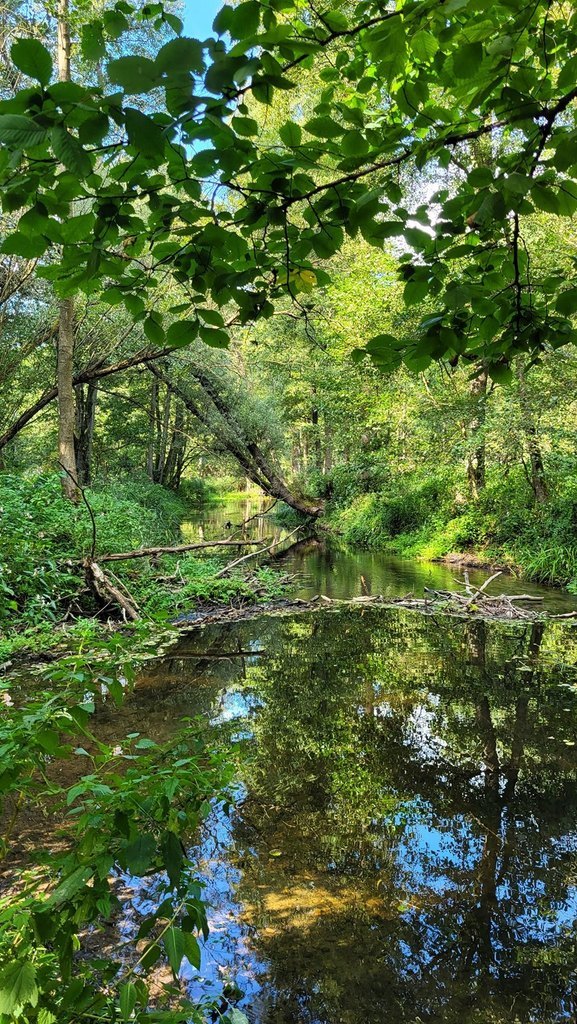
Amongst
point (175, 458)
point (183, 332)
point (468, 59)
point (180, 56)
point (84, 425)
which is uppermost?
point (84, 425)

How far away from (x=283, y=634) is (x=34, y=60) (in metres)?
8.51

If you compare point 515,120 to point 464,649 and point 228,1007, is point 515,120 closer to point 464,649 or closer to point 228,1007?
point 228,1007

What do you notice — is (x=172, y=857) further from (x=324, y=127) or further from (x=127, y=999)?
(x=324, y=127)

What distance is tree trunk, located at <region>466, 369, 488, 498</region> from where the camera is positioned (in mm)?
14250

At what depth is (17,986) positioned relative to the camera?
1.29 metres

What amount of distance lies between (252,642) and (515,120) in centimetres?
785

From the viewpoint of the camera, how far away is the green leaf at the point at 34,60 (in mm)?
1036

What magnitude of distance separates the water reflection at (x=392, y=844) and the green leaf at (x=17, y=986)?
168cm

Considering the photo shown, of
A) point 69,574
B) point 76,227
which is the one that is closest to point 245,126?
point 76,227

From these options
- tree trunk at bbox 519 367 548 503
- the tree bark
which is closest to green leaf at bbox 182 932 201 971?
the tree bark

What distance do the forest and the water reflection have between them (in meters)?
0.02

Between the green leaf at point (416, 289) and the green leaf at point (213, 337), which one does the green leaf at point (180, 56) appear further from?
the green leaf at point (416, 289)

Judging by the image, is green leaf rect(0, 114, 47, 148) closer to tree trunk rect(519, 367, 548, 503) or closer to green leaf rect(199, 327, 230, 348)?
green leaf rect(199, 327, 230, 348)

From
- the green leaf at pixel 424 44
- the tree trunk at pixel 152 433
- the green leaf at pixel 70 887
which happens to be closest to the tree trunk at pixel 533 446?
the green leaf at pixel 424 44
